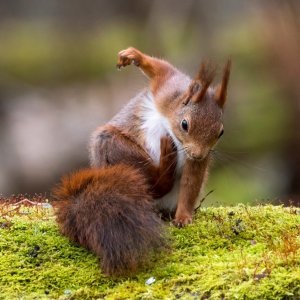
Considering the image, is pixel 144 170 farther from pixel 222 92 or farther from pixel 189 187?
pixel 222 92

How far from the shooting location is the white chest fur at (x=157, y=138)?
392 cm

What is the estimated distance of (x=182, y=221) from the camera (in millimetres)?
3803

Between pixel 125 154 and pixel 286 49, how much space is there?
4.96 meters

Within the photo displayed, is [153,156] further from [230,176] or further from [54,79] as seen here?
[54,79]

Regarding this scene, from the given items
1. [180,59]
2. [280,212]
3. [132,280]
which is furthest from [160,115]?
[180,59]

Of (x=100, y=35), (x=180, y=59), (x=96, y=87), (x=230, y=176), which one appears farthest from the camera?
(x=100, y=35)

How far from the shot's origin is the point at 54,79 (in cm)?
1024

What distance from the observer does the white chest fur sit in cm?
392

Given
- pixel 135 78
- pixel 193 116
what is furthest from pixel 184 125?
pixel 135 78

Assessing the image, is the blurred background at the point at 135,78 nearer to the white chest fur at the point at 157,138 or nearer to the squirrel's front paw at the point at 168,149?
the white chest fur at the point at 157,138

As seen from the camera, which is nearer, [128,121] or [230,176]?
[128,121]

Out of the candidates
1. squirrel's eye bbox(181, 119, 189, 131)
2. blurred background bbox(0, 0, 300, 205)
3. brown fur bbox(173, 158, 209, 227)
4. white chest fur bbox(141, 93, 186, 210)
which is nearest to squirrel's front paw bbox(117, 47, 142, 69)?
white chest fur bbox(141, 93, 186, 210)

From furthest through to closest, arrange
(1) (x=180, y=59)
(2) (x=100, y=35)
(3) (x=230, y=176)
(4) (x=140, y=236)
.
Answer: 1. (2) (x=100, y=35)
2. (1) (x=180, y=59)
3. (3) (x=230, y=176)
4. (4) (x=140, y=236)

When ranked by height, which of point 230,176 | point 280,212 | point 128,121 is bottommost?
point 230,176
